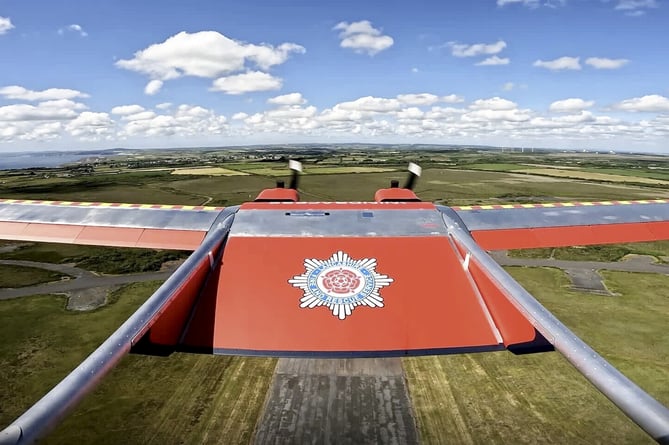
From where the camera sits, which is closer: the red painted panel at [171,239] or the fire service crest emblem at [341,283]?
the fire service crest emblem at [341,283]

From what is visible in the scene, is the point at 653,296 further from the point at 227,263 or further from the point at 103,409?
the point at 103,409

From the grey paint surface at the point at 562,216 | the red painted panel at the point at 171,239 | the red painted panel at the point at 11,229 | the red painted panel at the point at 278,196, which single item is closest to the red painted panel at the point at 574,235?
the grey paint surface at the point at 562,216

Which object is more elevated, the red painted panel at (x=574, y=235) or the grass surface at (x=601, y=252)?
the red painted panel at (x=574, y=235)

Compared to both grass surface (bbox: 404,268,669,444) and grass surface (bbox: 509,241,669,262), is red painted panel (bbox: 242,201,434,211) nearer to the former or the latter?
grass surface (bbox: 404,268,669,444)

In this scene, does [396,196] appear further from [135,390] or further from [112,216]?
[135,390]

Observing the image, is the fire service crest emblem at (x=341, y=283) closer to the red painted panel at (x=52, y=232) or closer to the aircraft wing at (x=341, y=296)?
the aircraft wing at (x=341, y=296)

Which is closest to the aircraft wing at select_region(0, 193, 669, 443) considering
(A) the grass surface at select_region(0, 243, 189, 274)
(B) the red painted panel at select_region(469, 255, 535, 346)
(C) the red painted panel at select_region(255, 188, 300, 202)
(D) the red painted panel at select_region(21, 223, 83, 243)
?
(B) the red painted panel at select_region(469, 255, 535, 346)

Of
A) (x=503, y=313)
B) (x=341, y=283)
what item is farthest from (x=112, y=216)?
(x=503, y=313)
